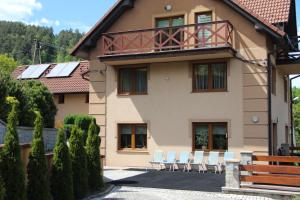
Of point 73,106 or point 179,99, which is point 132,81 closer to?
point 179,99

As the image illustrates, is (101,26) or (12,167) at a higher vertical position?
(101,26)

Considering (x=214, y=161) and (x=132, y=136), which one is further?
(x=132, y=136)

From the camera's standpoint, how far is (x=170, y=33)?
711 inches

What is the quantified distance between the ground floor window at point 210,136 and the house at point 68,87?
29.5 ft

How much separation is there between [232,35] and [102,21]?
231 inches

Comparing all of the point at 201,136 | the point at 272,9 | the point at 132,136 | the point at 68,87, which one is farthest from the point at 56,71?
the point at 272,9

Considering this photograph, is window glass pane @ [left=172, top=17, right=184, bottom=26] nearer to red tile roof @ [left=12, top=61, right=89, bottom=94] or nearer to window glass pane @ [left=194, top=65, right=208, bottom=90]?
window glass pane @ [left=194, top=65, right=208, bottom=90]

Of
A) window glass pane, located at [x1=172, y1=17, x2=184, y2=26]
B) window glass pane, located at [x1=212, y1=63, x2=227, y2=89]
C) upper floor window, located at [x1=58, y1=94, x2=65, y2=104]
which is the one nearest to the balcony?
window glass pane, located at [x1=172, y1=17, x2=184, y2=26]

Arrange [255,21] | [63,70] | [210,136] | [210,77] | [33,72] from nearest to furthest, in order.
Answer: [255,21], [210,136], [210,77], [63,70], [33,72]

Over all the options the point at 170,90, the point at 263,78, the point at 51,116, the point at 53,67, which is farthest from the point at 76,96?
the point at 263,78

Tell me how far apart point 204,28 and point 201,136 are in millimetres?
4348

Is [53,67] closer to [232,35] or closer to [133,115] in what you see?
[133,115]

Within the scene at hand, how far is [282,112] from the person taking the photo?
20.8 meters

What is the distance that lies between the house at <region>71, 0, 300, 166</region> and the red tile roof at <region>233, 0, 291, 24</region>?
4cm
